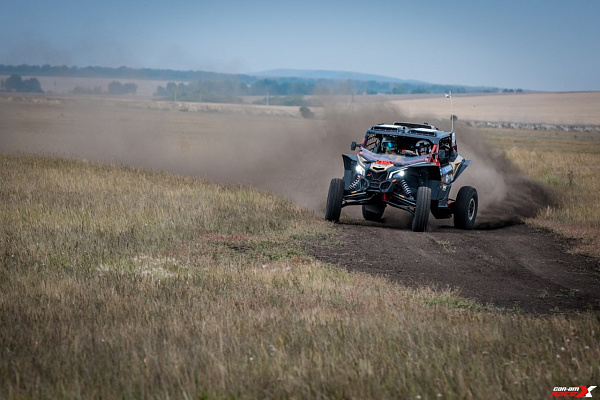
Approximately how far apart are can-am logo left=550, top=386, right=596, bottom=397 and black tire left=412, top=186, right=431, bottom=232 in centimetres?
1100

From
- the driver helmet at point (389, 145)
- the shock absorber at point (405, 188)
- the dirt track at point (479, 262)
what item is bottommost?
the dirt track at point (479, 262)

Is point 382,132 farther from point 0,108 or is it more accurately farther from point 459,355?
point 0,108

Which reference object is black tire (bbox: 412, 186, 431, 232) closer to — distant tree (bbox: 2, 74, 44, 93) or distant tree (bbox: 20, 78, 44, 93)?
distant tree (bbox: 2, 74, 44, 93)

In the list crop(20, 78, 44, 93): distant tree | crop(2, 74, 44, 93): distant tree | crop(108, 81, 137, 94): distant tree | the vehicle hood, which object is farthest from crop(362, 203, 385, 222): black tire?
crop(20, 78, 44, 93): distant tree

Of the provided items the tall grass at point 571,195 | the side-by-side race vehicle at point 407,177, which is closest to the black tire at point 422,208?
the side-by-side race vehicle at point 407,177

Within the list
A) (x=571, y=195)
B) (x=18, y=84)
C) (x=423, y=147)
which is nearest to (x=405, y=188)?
(x=423, y=147)

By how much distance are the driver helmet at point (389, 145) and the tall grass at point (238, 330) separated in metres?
4.46

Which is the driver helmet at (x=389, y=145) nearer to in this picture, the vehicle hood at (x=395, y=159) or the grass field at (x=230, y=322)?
the vehicle hood at (x=395, y=159)

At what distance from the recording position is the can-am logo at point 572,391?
6.04 meters

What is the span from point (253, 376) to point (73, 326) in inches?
105

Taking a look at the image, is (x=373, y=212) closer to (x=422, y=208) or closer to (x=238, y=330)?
(x=422, y=208)

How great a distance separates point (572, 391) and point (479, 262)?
8417 millimetres

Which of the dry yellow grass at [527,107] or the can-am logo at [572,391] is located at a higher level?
the can-am logo at [572,391]

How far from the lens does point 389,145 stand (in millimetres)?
18875
